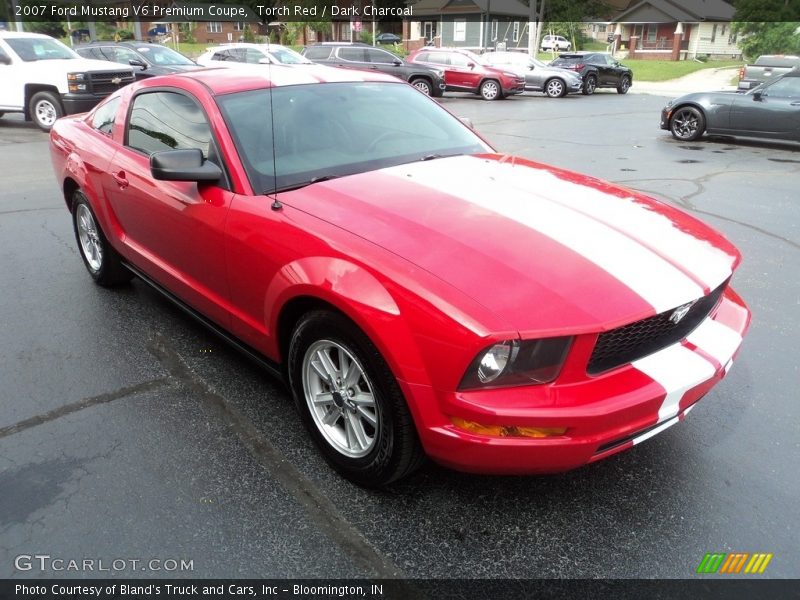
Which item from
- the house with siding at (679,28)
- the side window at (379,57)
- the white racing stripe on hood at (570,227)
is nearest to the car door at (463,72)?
the side window at (379,57)

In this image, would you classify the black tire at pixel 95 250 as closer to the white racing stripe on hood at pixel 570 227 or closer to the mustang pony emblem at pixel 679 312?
the white racing stripe on hood at pixel 570 227

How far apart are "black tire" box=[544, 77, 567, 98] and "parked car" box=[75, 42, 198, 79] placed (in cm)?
1245

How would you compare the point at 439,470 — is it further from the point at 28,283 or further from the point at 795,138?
the point at 795,138

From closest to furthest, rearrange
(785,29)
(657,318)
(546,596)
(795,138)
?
(546,596) → (657,318) → (795,138) → (785,29)

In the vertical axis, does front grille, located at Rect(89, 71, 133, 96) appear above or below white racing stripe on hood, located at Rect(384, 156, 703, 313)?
above

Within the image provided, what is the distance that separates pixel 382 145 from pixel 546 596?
232 centimetres

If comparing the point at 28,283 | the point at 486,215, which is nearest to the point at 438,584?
the point at 486,215

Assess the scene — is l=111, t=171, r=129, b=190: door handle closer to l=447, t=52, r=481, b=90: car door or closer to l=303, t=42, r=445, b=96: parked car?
l=303, t=42, r=445, b=96: parked car

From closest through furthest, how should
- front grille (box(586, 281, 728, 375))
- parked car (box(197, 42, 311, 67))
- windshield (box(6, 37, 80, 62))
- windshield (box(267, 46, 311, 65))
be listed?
front grille (box(586, 281, 728, 375)), windshield (box(6, 37, 80, 62)), windshield (box(267, 46, 311, 65)), parked car (box(197, 42, 311, 67))

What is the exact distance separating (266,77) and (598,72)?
23.8 meters

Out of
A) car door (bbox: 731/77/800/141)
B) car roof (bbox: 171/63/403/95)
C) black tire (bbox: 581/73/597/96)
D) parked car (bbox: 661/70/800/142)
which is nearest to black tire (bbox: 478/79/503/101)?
black tire (bbox: 581/73/597/96)

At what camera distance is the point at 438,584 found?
7.09ft

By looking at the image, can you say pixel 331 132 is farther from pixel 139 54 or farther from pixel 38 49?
pixel 139 54

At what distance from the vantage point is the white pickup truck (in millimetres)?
12086
